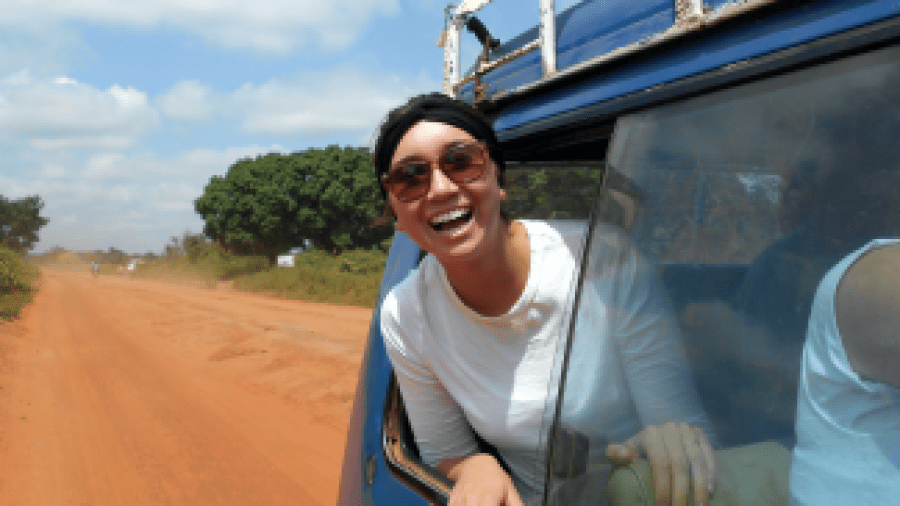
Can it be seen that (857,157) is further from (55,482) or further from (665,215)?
(55,482)

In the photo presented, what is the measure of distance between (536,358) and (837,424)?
693 millimetres

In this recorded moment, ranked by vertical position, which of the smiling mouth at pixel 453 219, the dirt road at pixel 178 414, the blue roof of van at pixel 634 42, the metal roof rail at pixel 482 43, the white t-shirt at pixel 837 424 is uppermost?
the metal roof rail at pixel 482 43

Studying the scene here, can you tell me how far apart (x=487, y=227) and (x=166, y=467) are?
380 centimetres

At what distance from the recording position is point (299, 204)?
29391 mm

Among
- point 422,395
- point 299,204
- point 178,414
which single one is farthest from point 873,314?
point 299,204

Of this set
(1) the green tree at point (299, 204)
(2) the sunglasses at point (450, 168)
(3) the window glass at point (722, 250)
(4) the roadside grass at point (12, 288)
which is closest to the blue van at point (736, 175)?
(3) the window glass at point (722, 250)

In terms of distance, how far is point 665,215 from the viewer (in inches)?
39.4

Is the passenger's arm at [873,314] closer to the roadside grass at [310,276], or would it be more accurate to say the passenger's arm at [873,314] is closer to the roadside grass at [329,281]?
the roadside grass at [310,276]

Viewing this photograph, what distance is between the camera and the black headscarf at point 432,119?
146 cm

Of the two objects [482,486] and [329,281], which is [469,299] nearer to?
[482,486]

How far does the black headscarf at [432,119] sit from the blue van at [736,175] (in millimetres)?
256

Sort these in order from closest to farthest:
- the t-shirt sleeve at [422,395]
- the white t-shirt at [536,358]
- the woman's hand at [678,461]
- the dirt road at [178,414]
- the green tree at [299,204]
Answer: the woman's hand at [678,461]
the white t-shirt at [536,358]
the t-shirt sleeve at [422,395]
the dirt road at [178,414]
the green tree at [299,204]

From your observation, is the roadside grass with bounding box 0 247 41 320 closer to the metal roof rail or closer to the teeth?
the metal roof rail

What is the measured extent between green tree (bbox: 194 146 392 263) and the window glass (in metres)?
26.7
